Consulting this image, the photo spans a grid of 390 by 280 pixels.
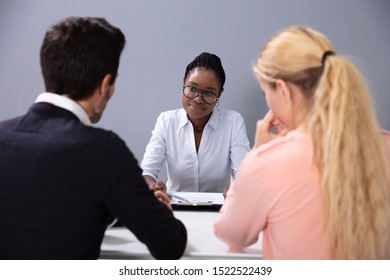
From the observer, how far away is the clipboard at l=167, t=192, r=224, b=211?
160cm

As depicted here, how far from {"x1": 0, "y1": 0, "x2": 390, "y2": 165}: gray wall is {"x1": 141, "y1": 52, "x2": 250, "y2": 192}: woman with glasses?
0.28 m

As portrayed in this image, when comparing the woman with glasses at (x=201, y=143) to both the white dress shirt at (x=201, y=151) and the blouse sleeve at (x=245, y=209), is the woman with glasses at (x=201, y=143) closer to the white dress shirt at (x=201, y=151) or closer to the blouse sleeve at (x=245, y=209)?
the white dress shirt at (x=201, y=151)

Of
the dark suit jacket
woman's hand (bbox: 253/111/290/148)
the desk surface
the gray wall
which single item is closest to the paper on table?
the desk surface

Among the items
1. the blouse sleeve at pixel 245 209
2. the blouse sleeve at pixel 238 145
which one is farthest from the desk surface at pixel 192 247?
the blouse sleeve at pixel 238 145

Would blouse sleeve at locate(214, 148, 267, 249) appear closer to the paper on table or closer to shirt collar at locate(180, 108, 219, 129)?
the paper on table

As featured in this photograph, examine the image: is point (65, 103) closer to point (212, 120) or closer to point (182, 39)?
point (212, 120)

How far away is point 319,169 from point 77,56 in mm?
607

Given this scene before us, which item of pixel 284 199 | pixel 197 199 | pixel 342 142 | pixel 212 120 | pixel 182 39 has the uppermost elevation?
pixel 182 39

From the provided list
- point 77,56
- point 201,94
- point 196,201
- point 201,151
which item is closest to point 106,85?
point 77,56

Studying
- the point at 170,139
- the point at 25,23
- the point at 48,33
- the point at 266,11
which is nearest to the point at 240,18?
the point at 266,11

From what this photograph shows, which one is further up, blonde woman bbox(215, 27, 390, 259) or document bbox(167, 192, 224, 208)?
blonde woman bbox(215, 27, 390, 259)

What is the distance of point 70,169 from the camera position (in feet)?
3.03

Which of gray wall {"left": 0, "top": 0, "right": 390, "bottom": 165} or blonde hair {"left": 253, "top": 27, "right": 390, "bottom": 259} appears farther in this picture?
gray wall {"left": 0, "top": 0, "right": 390, "bottom": 165}

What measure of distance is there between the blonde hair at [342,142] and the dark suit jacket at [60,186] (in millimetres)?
410
